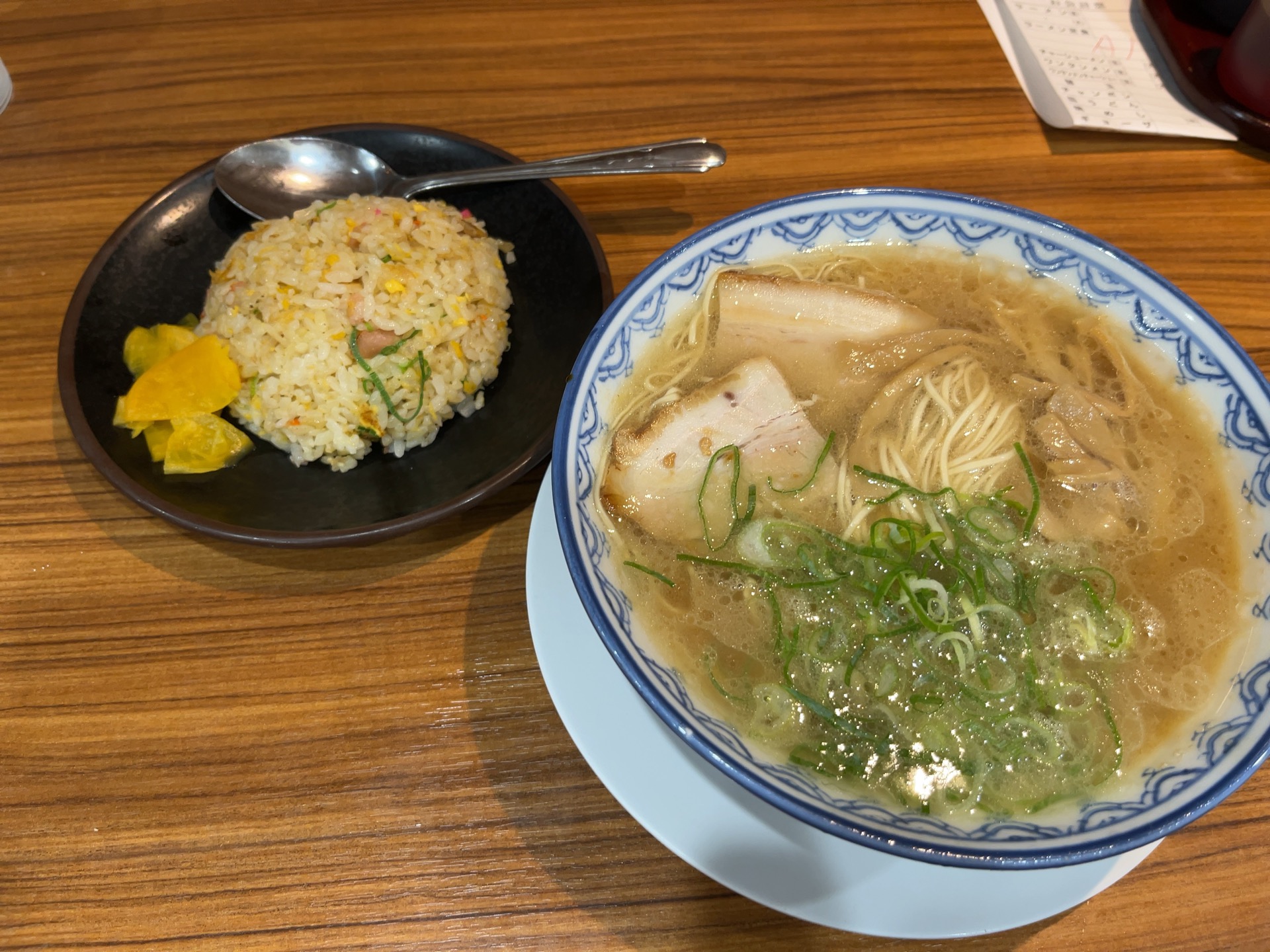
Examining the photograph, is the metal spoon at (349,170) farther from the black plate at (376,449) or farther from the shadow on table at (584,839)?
the shadow on table at (584,839)

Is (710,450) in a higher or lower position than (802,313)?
lower

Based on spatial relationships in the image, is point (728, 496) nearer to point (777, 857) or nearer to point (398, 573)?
point (777, 857)

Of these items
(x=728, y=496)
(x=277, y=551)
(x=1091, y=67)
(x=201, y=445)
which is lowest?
(x=277, y=551)

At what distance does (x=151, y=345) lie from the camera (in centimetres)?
171

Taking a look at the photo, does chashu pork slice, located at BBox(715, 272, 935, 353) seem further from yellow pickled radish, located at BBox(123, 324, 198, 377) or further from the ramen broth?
yellow pickled radish, located at BBox(123, 324, 198, 377)

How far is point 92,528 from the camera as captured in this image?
161cm

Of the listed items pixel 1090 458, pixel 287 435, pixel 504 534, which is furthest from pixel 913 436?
pixel 287 435

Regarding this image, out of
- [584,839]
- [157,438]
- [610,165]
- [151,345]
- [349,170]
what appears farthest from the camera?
[349,170]

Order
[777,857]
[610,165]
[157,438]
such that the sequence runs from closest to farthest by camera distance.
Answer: [777,857], [157,438], [610,165]

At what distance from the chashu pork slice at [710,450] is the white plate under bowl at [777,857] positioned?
0.97 ft

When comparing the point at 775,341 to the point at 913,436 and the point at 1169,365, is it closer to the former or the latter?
the point at 913,436

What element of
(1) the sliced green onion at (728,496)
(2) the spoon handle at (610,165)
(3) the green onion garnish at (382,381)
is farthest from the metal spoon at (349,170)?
(1) the sliced green onion at (728,496)

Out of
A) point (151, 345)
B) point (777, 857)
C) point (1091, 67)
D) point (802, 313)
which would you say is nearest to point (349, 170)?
point (151, 345)

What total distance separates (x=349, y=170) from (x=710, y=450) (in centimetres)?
132
